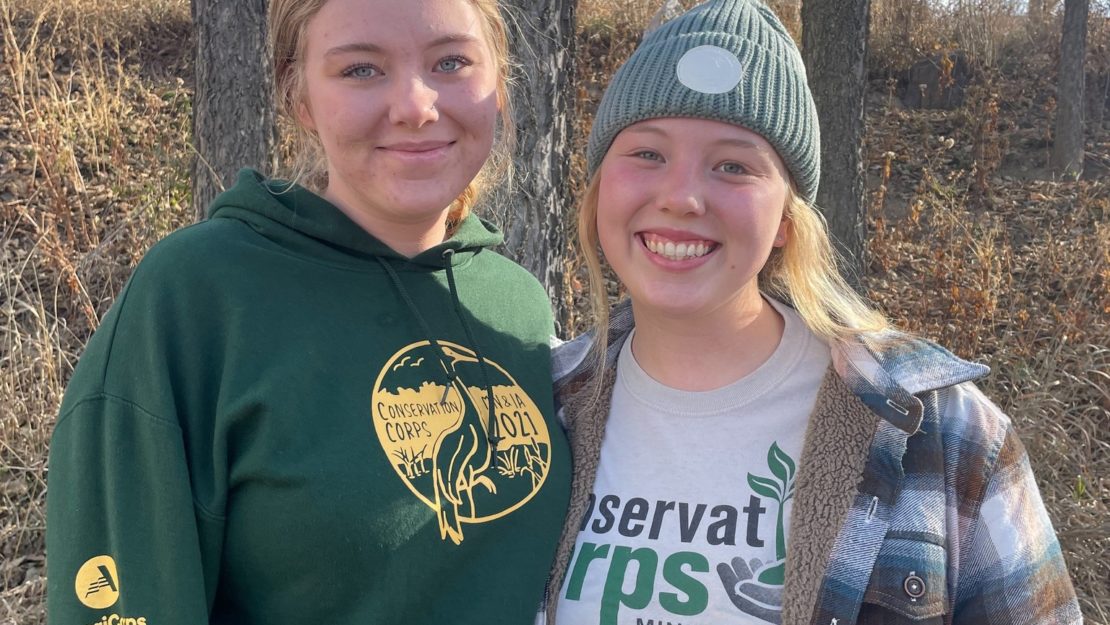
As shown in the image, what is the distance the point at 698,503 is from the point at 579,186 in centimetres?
535

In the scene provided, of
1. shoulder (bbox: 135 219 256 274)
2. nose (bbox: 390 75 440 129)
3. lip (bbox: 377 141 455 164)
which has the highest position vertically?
nose (bbox: 390 75 440 129)

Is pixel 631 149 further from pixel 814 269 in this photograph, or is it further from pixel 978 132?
pixel 978 132

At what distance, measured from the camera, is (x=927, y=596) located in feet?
6.47

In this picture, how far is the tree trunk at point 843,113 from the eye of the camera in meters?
6.24

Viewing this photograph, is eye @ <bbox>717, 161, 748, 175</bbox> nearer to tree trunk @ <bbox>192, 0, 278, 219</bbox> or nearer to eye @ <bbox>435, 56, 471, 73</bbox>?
eye @ <bbox>435, 56, 471, 73</bbox>

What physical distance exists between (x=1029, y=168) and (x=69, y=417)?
9554mm

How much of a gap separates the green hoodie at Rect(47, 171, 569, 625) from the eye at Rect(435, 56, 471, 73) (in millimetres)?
397

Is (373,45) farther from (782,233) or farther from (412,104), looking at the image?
(782,233)

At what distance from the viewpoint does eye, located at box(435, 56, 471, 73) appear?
7.41 ft

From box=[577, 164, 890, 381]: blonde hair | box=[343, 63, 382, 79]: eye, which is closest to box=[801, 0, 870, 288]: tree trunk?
box=[577, 164, 890, 381]: blonde hair

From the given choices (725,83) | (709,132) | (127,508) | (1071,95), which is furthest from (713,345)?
(1071,95)

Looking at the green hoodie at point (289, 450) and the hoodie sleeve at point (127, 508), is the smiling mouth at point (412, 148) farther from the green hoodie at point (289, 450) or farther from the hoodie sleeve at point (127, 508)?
the hoodie sleeve at point (127, 508)

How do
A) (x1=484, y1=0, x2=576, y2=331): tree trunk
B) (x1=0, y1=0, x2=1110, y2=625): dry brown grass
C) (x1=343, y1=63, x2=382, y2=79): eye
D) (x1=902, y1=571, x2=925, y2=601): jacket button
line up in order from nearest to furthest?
(x1=902, y1=571, x2=925, y2=601): jacket button → (x1=343, y1=63, x2=382, y2=79): eye → (x1=484, y1=0, x2=576, y2=331): tree trunk → (x1=0, y1=0, x2=1110, y2=625): dry brown grass

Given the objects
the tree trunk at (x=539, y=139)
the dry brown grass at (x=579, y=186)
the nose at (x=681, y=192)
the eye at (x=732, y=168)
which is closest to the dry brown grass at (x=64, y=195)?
the dry brown grass at (x=579, y=186)
